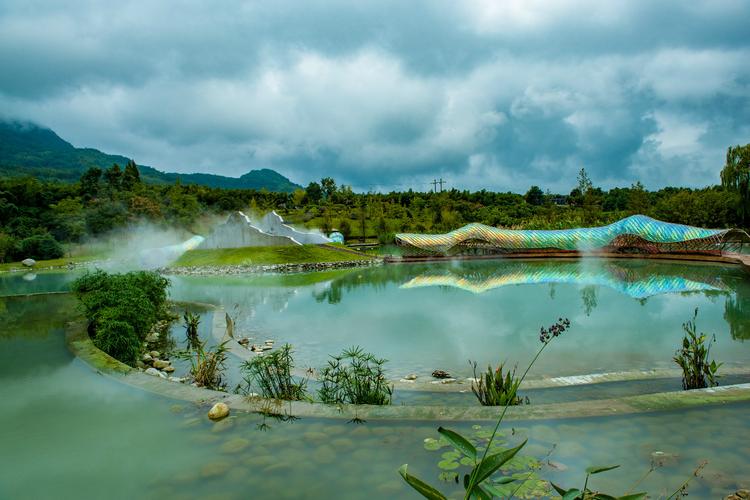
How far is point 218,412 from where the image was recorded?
17.1ft

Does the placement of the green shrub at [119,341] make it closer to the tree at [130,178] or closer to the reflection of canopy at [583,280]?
the reflection of canopy at [583,280]

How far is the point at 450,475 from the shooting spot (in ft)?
12.2

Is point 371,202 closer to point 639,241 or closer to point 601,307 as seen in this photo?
point 639,241

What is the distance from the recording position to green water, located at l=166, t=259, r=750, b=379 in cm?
919

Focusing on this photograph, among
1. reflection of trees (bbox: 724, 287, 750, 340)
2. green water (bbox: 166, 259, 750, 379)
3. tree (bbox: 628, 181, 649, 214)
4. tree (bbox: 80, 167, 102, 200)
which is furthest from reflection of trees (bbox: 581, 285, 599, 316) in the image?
tree (bbox: 80, 167, 102, 200)

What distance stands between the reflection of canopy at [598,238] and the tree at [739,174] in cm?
804

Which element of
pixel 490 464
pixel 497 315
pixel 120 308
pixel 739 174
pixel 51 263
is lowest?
pixel 497 315

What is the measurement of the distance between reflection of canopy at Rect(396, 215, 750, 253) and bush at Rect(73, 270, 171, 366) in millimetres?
28447

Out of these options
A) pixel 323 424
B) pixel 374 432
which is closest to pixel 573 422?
pixel 374 432

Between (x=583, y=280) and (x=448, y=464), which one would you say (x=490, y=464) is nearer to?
(x=448, y=464)

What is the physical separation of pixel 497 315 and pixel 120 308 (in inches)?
369

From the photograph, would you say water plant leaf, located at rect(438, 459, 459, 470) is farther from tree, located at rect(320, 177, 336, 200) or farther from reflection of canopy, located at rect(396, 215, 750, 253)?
tree, located at rect(320, 177, 336, 200)

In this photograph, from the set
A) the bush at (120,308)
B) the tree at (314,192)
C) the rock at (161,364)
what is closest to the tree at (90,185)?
the tree at (314,192)

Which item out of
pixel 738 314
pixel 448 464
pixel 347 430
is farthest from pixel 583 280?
pixel 448 464
